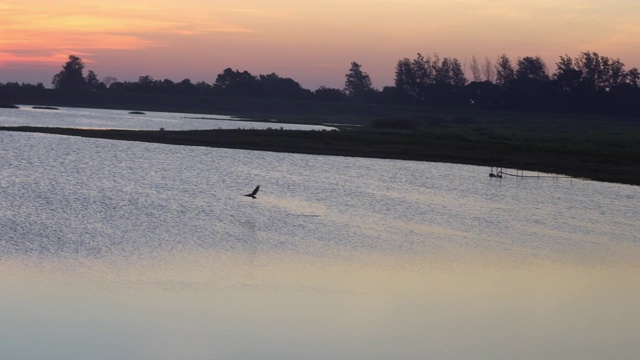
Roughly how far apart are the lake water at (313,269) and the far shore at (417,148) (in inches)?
414

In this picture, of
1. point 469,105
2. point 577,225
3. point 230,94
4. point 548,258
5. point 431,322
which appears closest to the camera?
point 431,322

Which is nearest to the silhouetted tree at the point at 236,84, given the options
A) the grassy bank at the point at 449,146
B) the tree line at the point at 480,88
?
the tree line at the point at 480,88

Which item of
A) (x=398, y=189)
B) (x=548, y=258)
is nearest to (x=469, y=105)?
(x=398, y=189)

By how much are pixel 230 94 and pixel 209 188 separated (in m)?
145

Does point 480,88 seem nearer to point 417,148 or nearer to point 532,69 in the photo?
point 532,69

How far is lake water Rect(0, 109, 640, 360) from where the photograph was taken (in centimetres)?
1705

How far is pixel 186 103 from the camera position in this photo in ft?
557

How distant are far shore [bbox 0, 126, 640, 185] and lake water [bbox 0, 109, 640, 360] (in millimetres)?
10518

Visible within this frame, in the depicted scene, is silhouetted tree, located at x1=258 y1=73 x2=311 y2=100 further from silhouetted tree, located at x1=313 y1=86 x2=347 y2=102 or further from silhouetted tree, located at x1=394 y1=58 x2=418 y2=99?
silhouetted tree, located at x1=394 y1=58 x2=418 y2=99

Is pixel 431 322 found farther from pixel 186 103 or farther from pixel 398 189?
pixel 186 103

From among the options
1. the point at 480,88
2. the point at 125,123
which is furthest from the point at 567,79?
the point at 125,123

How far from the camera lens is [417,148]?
6481cm

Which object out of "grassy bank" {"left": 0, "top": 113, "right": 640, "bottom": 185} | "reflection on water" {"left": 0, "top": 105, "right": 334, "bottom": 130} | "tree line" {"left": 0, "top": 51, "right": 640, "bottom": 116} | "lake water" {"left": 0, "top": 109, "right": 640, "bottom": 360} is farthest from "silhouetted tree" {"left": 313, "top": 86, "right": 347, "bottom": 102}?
"lake water" {"left": 0, "top": 109, "right": 640, "bottom": 360}

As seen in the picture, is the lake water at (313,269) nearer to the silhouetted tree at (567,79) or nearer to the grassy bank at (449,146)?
the grassy bank at (449,146)
